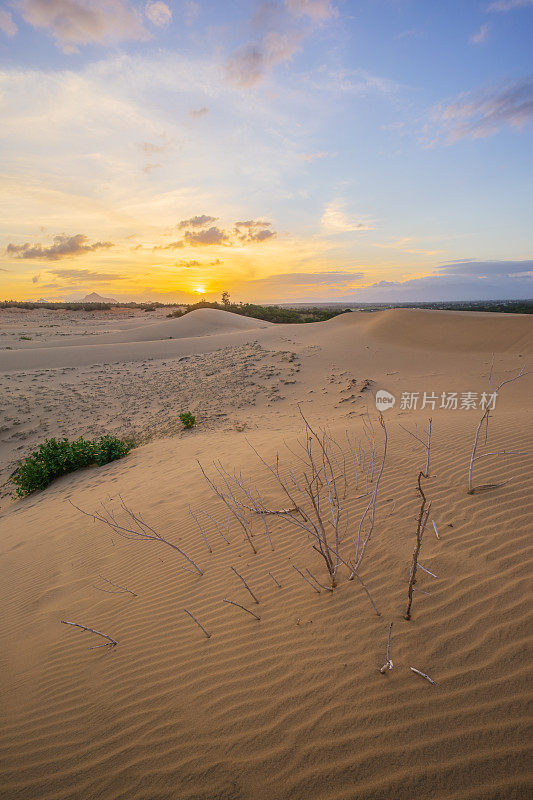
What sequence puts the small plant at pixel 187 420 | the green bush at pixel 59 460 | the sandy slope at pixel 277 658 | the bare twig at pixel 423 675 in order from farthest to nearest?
the small plant at pixel 187 420 < the green bush at pixel 59 460 < the bare twig at pixel 423 675 < the sandy slope at pixel 277 658

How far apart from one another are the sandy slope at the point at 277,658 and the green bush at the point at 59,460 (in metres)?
2.23

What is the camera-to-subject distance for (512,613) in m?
2.29

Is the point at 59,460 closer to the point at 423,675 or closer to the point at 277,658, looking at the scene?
the point at 277,658

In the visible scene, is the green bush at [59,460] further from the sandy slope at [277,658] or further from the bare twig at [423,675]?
the bare twig at [423,675]

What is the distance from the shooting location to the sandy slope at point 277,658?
1.74m

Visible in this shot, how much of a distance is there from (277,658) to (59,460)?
7.11 metres

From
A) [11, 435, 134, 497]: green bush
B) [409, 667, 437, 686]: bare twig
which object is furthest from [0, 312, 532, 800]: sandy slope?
[11, 435, 134, 497]: green bush

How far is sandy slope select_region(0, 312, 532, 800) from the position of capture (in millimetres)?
1744

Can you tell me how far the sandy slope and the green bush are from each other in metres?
2.23

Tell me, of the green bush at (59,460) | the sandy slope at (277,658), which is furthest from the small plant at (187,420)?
the sandy slope at (277,658)

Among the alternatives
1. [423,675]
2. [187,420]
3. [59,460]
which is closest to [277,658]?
[423,675]

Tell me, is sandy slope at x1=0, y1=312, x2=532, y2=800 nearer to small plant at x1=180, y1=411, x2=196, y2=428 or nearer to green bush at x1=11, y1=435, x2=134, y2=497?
green bush at x1=11, y1=435, x2=134, y2=497

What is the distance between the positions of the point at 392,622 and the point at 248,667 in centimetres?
97

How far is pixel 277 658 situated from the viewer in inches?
91.4
